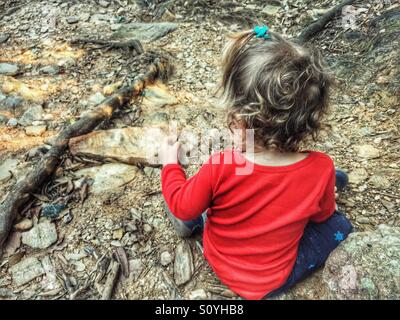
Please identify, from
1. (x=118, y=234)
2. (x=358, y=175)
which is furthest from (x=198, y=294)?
(x=358, y=175)

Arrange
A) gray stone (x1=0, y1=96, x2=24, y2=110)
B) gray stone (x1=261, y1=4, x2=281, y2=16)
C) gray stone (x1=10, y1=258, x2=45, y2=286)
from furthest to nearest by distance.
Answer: gray stone (x1=261, y1=4, x2=281, y2=16) → gray stone (x1=0, y1=96, x2=24, y2=110) → gray stone (x1=10, y1=258, x2=45, y2=286)

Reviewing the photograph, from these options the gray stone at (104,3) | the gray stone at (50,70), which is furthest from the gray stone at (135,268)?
the gray stone at (104,3)

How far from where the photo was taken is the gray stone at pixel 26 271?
2.93 metres

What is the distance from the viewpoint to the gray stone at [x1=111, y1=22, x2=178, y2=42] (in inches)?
227

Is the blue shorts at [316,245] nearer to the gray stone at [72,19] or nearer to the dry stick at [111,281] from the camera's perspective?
the dry stick at [111,281]

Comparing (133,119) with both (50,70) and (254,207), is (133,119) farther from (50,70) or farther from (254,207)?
(254,207)

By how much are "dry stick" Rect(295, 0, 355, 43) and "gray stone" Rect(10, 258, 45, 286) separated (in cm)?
413

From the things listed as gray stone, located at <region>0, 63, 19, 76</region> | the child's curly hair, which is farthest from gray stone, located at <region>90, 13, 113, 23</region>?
the child's curly hair

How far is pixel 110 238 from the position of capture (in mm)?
3207

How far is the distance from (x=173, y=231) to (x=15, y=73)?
3361 millimetres

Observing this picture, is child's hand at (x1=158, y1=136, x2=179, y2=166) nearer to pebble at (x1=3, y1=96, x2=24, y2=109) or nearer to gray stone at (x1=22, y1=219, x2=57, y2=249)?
gray stone at (x1=22, y1=219, x2=57, y2=249)

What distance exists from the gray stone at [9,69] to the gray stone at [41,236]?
2.73 metres

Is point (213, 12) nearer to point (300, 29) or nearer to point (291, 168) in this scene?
point (300, 29)

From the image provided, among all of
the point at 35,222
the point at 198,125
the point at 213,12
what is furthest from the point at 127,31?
the point at 35,222
